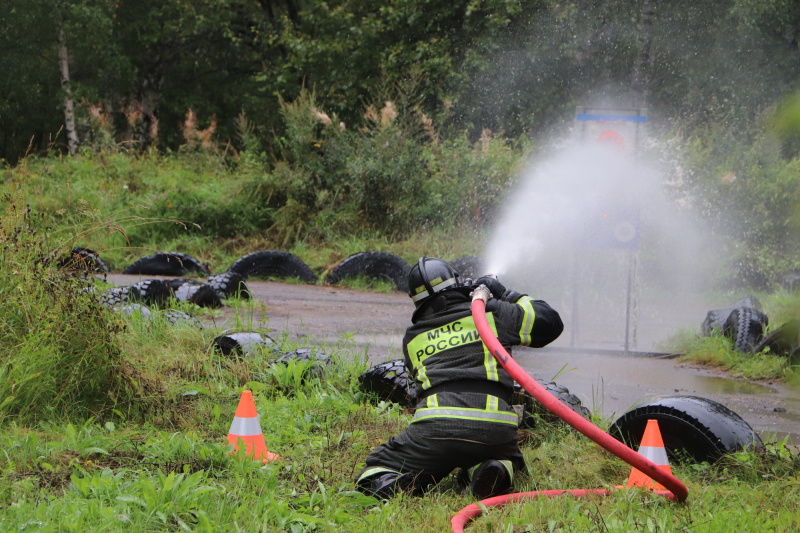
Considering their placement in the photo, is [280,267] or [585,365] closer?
[585,365]

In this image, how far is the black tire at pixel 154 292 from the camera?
7562 mm

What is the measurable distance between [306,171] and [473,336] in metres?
10.4

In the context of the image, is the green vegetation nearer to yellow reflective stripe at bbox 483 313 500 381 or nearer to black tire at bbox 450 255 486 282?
yellow reflective stripe at bbox 483 313 500 381

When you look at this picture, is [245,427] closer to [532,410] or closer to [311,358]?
[311,358]

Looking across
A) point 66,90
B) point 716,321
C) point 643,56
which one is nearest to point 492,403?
point 716,321

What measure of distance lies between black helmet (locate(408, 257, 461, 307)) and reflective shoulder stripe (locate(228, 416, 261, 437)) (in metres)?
1.03

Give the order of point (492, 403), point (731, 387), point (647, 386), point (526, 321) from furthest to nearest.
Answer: point (731, 387) < point (647, 386) < point (526, 321) < point (492, 403)

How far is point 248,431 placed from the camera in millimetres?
4277

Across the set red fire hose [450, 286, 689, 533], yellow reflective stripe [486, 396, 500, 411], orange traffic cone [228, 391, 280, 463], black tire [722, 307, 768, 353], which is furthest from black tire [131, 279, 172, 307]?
black tire [722, 307, 768, 353]

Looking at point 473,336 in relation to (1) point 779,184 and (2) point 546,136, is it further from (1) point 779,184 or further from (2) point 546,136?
(2) point 546,136

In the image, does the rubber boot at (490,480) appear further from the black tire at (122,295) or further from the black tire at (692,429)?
the black tire at (122,295)

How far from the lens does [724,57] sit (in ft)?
60.7

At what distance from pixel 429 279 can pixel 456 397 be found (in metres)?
0.66

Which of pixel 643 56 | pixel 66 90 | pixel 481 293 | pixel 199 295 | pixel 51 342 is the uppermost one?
pixel 643 56
